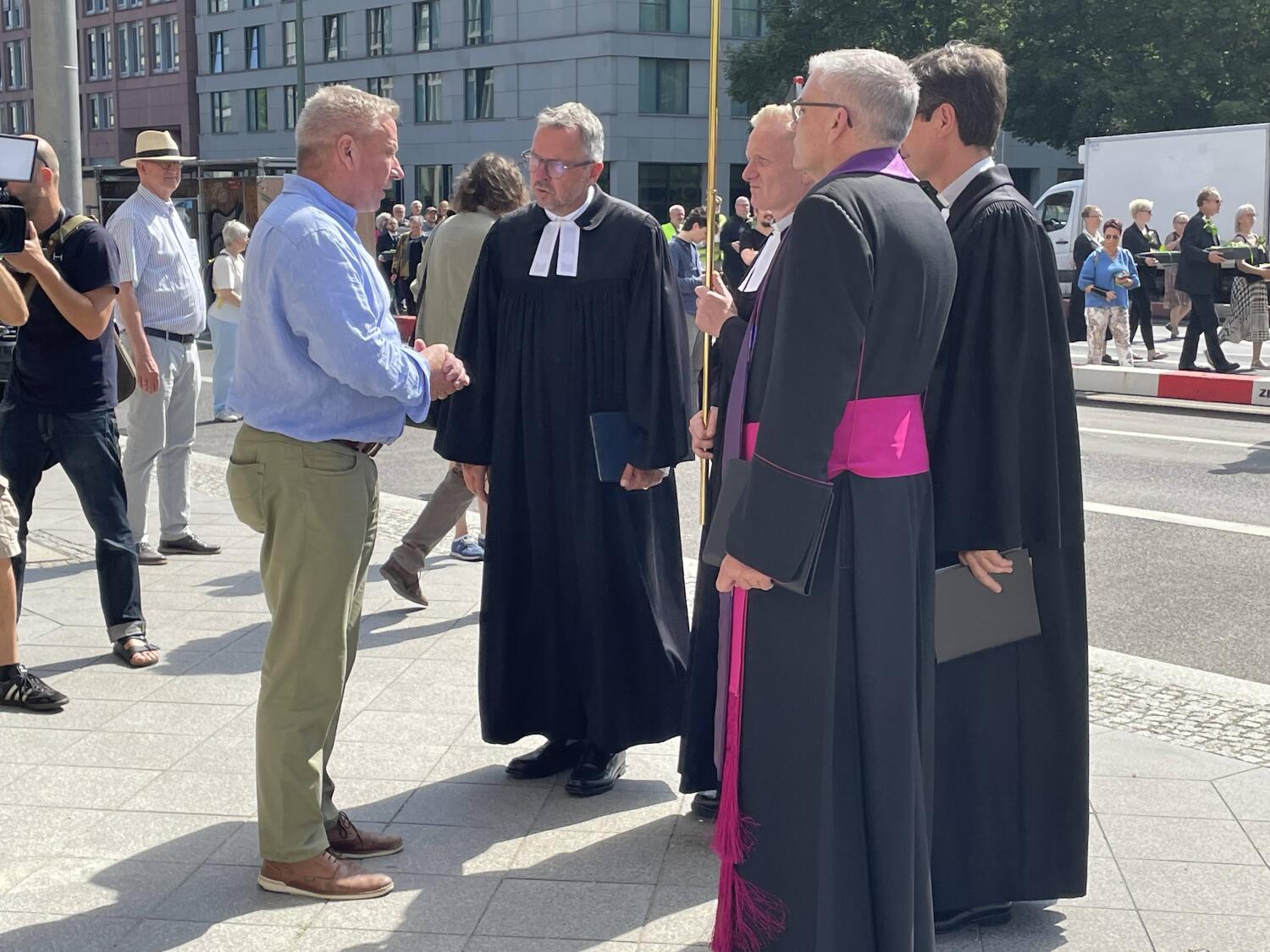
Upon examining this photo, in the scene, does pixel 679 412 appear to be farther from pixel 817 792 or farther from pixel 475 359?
pixel 817 792

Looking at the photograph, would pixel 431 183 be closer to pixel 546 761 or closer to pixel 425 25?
pixel 425 25

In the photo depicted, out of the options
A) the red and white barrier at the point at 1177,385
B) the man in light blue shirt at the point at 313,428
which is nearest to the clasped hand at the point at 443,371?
the man in light blue shirt at the point at 313,428

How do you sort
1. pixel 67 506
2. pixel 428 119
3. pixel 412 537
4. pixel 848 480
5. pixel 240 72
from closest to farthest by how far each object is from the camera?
pixel 848 480 → pixel 412 537 → pixel 67 506 → pixel 428 119 → pixel 240 72

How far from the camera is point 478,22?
53.2 m

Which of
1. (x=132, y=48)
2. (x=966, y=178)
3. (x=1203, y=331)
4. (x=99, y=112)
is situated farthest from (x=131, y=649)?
(x=99, y=112)

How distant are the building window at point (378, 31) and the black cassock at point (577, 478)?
5534cm

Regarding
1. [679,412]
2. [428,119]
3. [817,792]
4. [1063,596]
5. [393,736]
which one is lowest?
[393,736]

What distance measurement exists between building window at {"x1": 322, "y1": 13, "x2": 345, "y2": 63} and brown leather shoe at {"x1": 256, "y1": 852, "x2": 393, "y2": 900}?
58.9 metres

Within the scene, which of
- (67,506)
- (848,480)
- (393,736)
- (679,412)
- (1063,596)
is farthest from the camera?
(67,506)

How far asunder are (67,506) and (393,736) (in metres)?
4.61

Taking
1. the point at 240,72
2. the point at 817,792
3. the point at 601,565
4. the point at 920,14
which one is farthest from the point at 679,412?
the point at 240,72

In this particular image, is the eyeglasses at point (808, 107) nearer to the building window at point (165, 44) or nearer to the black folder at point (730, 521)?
the black folder at point (730, 521)

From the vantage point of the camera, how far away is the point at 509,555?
449 cm

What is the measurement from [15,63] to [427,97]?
38844 mm
